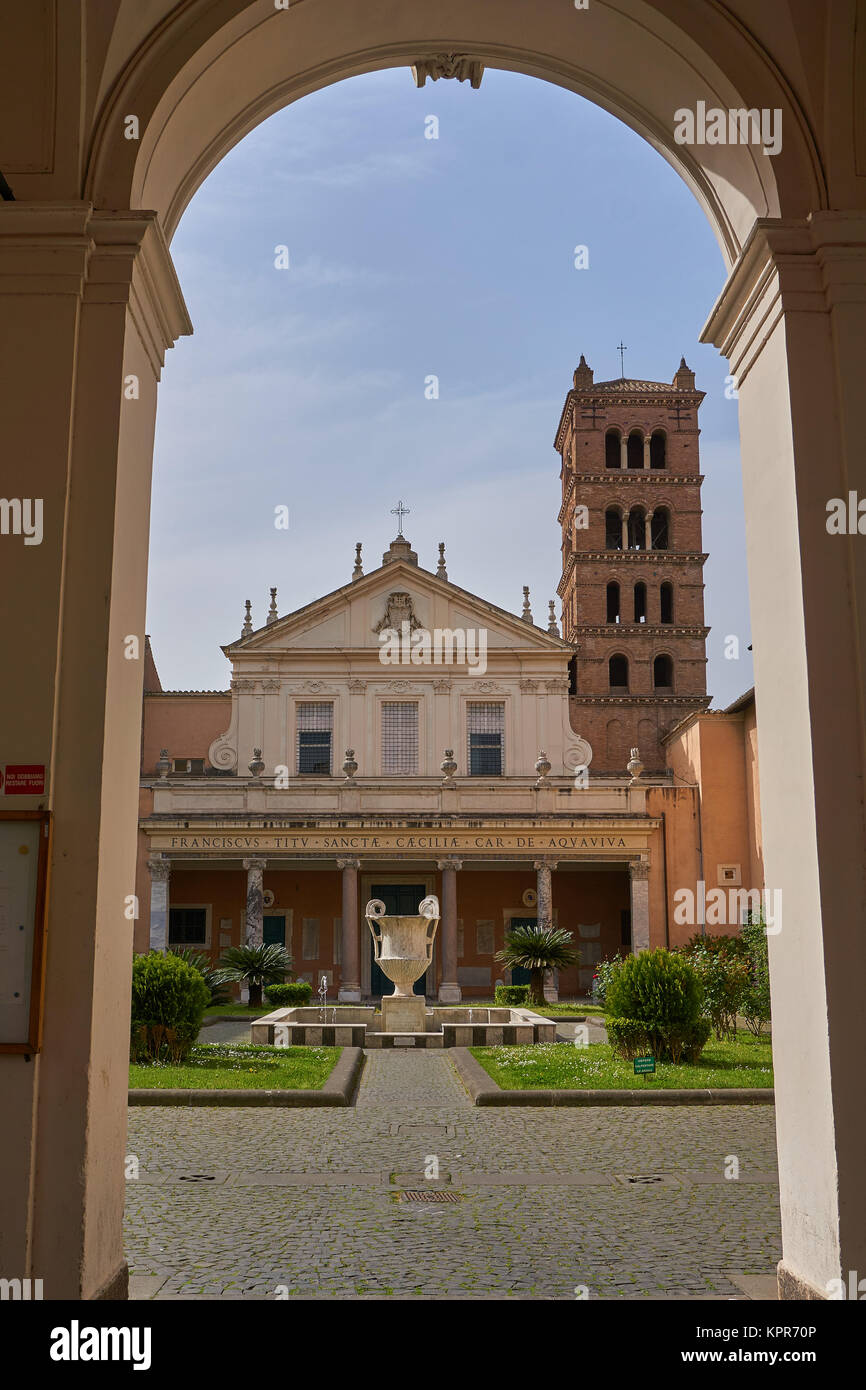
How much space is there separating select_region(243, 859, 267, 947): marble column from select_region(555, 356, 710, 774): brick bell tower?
12.9 meters

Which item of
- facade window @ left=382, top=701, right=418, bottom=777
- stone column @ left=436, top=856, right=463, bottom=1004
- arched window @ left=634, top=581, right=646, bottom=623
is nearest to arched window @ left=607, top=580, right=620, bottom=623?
arched window @ left=634, top=581, right=646, bottom=623

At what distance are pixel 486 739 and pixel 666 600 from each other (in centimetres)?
1058

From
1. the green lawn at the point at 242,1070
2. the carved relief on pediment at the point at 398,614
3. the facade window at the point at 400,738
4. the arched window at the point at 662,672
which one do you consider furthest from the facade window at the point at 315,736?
the green lawn at the point at 242,1070

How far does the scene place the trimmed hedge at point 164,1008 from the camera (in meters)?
13.6

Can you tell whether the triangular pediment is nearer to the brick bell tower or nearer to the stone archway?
the brick bell tower

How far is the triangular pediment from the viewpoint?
3441cm

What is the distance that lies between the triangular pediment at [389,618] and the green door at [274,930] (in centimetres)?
748

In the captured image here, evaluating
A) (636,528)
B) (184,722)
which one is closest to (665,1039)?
(184,722)

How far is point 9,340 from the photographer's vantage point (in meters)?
4.83

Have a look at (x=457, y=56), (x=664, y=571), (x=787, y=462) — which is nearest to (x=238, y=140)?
(x=457, y=56)

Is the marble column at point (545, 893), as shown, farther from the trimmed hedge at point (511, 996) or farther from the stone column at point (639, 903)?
the trimmed hedge at point (511, 996)

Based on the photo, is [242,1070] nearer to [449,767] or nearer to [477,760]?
[449,767]
